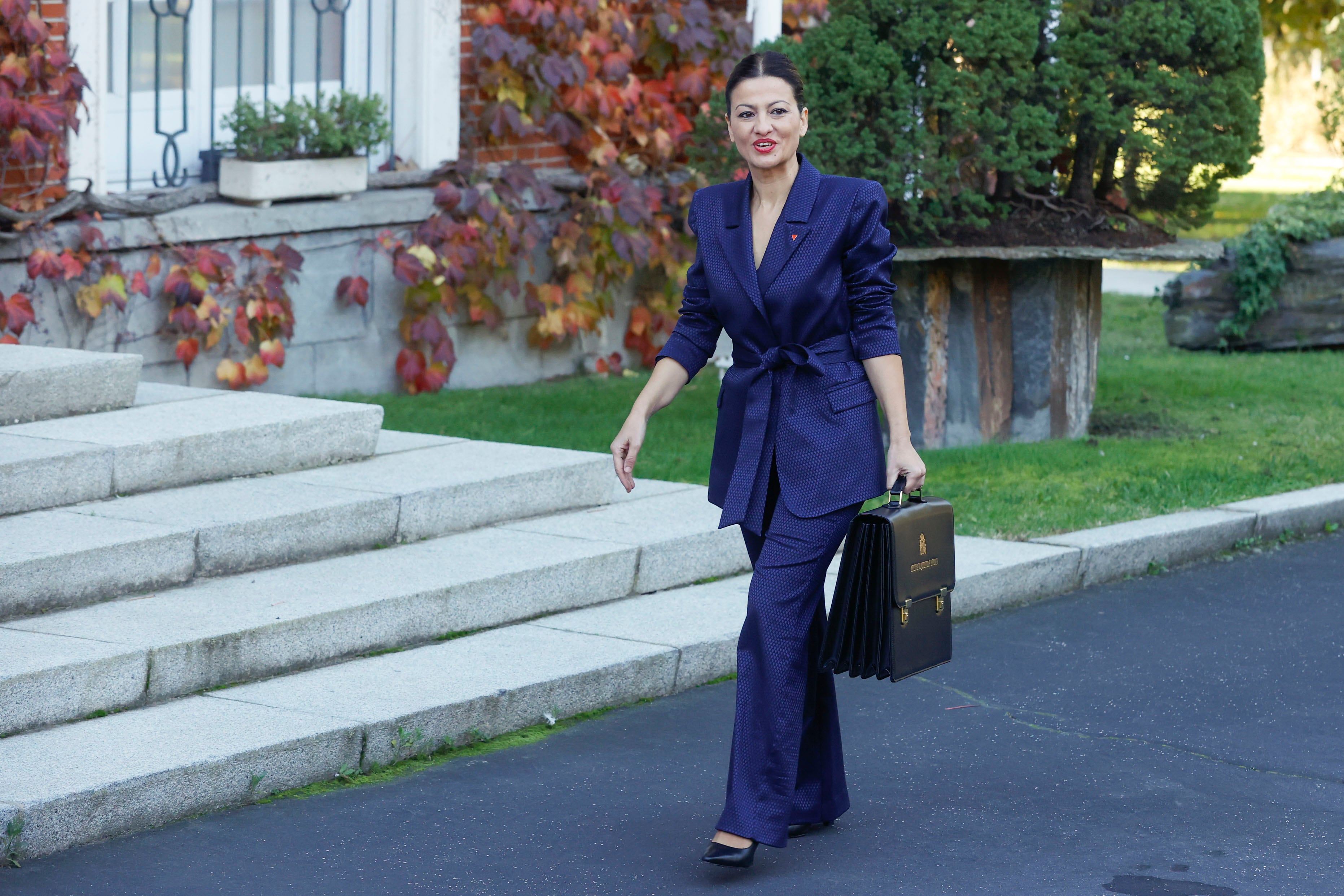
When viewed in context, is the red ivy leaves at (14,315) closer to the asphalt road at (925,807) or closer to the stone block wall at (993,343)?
the stone block wall at (993,343)

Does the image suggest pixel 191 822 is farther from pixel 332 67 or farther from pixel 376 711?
pixel 332 67

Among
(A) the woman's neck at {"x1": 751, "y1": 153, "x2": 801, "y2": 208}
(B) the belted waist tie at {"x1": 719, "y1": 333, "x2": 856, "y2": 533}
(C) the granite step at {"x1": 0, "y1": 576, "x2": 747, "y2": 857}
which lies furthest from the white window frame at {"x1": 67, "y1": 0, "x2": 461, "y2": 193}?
(B) the belted waist tie at {"x1": 719, "y1": 333, "x2": 856, "y2": 533}

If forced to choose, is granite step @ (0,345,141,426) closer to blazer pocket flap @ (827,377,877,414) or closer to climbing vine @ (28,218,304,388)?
climbing vine @ (28,218,304,388)

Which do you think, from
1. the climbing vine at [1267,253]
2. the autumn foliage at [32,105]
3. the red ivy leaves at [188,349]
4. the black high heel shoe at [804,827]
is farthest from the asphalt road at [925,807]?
the climbing vine at [1267,253]

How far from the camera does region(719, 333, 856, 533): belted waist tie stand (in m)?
4.02

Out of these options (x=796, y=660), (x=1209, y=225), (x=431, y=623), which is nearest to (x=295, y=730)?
(x=431, y=623)

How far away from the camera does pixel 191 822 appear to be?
4301 millimetres

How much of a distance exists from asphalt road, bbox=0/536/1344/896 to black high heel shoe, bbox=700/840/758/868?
62 millimetres

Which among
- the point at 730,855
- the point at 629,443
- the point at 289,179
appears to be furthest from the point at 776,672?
the point at 289,179

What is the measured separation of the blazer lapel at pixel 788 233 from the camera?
13.1ft

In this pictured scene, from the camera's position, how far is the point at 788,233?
4.02 m

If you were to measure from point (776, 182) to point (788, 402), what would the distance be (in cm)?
48

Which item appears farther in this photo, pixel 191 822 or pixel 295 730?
pixel 295 730

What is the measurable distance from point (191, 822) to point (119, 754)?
238 millimetres
